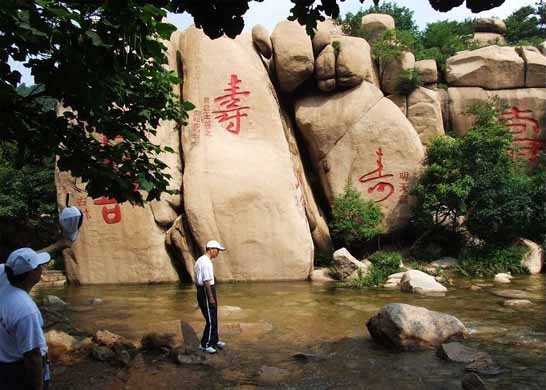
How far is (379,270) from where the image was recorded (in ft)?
38.0

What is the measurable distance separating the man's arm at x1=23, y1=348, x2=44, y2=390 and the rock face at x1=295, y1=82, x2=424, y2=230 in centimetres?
1161

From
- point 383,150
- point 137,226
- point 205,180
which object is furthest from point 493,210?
point 137,226

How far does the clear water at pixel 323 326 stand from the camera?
511 cm

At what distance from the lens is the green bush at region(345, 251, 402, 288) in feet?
36.0

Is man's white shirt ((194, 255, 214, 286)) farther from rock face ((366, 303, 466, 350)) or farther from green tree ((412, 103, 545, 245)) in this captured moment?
green tree ((412, 103, 545, 245))

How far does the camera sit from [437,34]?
17.4 m

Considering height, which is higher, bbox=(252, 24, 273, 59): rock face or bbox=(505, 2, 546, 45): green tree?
bbox=(505, 2, 546, 45): green tree

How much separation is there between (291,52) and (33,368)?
12.2m

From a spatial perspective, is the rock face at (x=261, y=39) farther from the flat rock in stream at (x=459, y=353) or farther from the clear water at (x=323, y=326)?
the flat rock in stream at (x=459, y=353)

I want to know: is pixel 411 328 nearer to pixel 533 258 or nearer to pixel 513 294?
pixel 513 294

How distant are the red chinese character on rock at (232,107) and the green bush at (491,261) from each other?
6816 millimetres

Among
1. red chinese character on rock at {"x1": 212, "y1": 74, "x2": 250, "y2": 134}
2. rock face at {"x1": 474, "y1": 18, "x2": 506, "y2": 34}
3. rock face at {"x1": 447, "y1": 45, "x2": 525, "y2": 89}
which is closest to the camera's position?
red chinese character on rock at {"x1": 212, "y1": 74, "x2": 250, "y2": 134}

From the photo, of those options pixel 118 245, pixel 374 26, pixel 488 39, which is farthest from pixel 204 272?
pixel 488 39

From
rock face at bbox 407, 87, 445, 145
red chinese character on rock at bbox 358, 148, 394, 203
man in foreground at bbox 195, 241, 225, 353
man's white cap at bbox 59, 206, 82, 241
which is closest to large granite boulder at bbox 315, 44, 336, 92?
red chinese character on rock at bbox 358, 148, 394, 203
